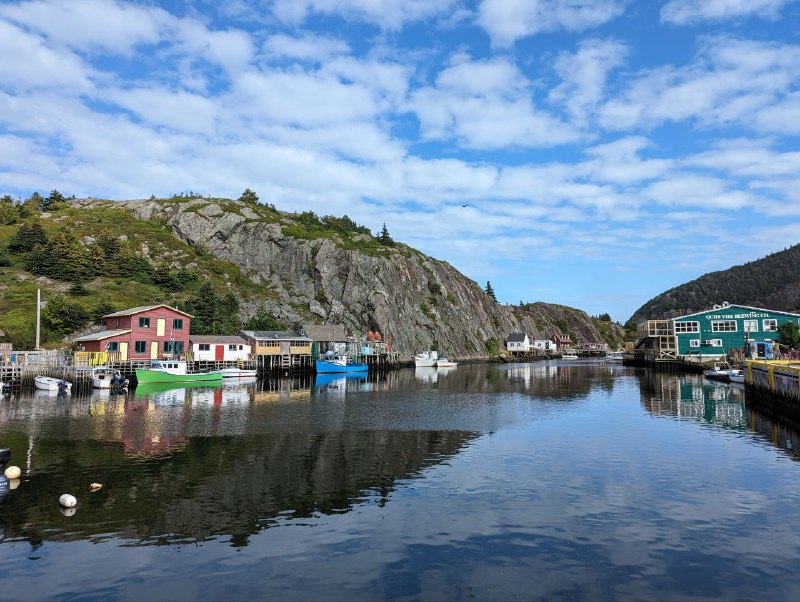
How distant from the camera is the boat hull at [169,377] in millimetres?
66125

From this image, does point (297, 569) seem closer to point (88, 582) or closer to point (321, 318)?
point (88, 582)

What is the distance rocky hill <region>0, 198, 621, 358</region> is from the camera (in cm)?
13038

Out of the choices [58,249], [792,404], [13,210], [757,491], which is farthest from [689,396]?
[13,210]

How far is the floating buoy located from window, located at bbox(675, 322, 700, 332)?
111033 millimetres

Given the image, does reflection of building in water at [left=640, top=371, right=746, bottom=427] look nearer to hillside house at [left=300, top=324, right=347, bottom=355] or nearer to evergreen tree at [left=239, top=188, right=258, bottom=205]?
hillside house at [left=300, top=324, right=347, bottom=355]

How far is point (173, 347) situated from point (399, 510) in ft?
216

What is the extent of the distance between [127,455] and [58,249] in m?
95.0

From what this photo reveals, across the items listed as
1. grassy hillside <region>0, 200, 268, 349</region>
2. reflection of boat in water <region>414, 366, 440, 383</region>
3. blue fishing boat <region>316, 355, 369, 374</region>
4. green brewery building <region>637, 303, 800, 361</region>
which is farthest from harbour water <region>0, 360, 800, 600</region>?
green brewery building <region>637, 303, 800, 361</region>

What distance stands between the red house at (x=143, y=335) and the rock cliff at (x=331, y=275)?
37784mm

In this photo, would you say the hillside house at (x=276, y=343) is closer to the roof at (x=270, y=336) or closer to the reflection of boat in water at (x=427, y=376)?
the roof at (x=270, y=336)

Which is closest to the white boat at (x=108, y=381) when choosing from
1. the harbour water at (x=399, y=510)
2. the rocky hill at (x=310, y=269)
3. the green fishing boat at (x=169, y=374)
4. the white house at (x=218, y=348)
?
the green fishing boat at (x=169, y=374)

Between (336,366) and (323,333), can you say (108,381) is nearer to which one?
(336,366)

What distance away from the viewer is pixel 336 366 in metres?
92.2

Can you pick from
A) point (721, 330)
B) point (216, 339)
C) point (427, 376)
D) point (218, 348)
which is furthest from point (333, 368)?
point (721, 330)
